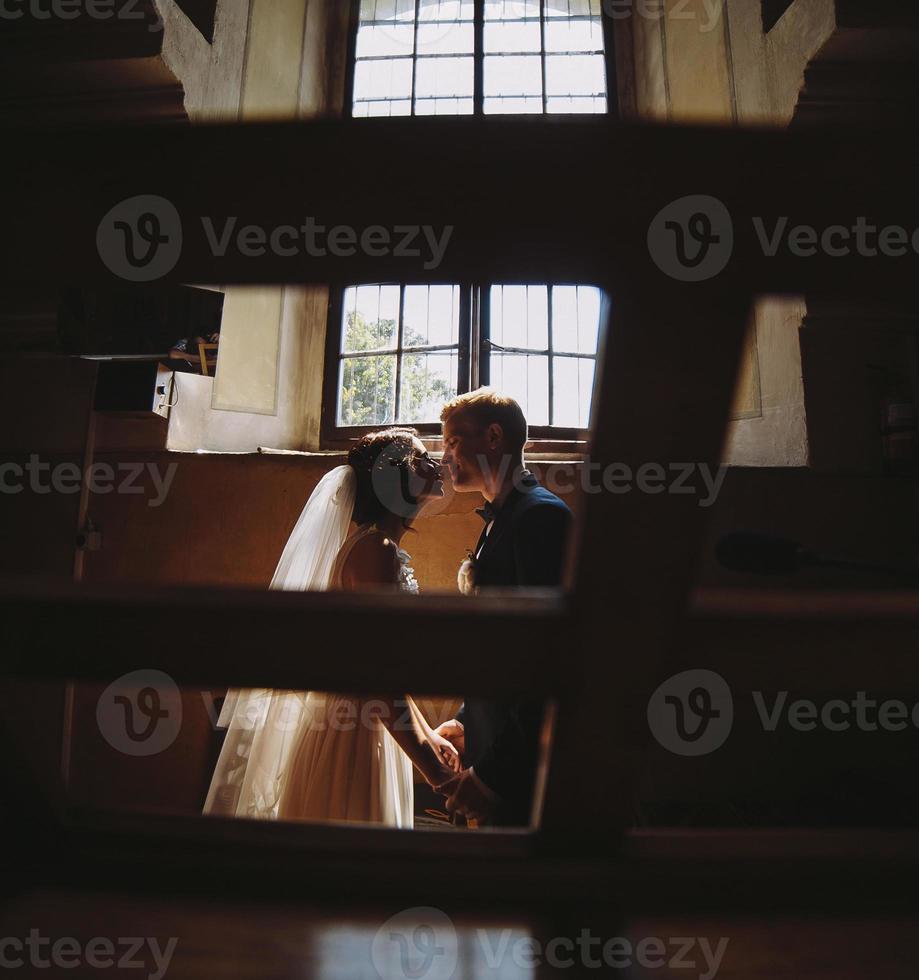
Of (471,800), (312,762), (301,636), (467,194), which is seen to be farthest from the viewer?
(312,762)

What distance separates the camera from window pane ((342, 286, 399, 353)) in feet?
11.5

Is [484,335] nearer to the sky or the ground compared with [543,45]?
nearer to the ground

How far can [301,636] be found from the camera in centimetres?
74

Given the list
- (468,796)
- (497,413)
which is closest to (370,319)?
(497,413)

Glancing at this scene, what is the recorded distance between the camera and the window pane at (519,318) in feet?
11.2

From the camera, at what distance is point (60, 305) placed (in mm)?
2678

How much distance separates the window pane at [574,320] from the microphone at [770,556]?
275 cm

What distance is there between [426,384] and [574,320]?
95 centimetres

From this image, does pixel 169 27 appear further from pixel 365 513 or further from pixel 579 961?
pixel 579 961

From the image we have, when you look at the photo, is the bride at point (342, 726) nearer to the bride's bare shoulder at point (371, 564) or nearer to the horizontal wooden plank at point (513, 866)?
the bride's bare shoulder at point (371, 564)

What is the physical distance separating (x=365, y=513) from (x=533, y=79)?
3.21m

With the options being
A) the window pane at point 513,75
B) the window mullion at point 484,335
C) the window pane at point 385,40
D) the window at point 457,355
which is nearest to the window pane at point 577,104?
the window pane at point 513,75

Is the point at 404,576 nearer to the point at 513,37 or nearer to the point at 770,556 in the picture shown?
the point at 770,556

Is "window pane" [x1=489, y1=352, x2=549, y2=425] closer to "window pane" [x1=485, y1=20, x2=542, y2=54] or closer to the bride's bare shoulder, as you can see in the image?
the bride's bare shoulder
